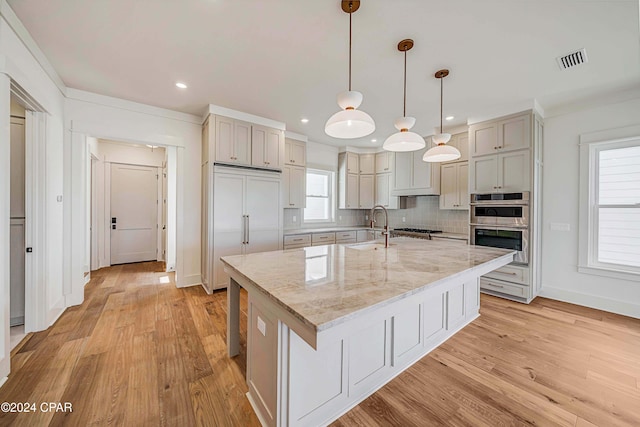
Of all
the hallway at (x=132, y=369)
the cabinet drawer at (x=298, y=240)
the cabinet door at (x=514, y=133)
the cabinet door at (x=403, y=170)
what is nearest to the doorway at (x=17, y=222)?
the hallway at (x=132, y=369)

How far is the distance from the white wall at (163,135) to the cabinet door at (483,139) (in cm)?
434

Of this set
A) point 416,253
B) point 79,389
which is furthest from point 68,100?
point 416,253

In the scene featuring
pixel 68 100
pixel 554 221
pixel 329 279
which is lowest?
pixel 329 279

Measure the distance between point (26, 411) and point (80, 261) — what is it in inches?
86.1

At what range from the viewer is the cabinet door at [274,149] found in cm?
415

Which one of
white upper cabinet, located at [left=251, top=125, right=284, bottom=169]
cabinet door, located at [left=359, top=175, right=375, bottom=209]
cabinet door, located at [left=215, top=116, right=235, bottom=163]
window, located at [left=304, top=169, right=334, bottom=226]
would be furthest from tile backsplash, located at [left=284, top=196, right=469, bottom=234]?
cabinet door, located at [left=215, top=116, right=235, bottom=163]

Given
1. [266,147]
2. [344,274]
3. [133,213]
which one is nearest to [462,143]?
[266,147]

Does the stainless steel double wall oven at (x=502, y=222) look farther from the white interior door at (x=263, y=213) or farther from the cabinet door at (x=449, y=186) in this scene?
the white interior door at (x=263, y=213)

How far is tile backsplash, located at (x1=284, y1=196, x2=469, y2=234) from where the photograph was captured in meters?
4.65

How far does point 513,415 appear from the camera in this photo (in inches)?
63.0

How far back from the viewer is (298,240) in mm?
4527

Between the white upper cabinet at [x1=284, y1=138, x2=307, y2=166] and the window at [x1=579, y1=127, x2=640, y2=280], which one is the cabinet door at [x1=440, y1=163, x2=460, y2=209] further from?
the white upper cabinet at [x1=284, y1=138, x2=307, y2=166]

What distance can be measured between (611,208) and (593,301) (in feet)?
4.06

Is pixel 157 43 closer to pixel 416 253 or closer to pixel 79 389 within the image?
pixel 79 389
